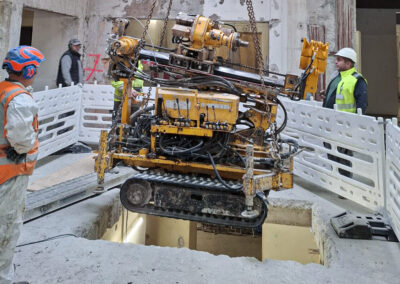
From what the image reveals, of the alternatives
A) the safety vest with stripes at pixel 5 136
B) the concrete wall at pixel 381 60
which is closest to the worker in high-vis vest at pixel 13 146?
the safety vest with stripes at pixel 5 136

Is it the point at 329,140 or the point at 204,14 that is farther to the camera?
the point at 204,14

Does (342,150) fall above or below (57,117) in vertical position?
below

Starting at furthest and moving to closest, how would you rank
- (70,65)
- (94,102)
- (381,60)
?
1. (381,60)
2. (94,102)
3. (70,65)

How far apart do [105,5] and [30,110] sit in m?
7.41

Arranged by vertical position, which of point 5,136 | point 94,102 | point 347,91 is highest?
point 94,102

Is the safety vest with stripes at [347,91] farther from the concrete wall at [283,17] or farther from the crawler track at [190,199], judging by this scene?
the concrete wall at [283,17]

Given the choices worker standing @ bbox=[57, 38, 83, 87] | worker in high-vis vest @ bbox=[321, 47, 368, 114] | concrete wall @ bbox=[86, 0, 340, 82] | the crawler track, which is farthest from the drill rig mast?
concrete wall @ bbox=[86, 0, 340, 82]

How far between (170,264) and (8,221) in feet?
4.21

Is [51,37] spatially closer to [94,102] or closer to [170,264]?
[94,102]

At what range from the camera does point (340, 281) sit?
8.05 feet

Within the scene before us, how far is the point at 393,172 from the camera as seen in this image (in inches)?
133

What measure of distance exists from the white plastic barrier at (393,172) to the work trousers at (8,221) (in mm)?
3412

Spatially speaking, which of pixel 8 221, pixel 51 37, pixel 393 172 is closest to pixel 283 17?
pixel 393 172

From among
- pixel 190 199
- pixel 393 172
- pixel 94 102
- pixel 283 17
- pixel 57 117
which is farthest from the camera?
pixel 283 17
